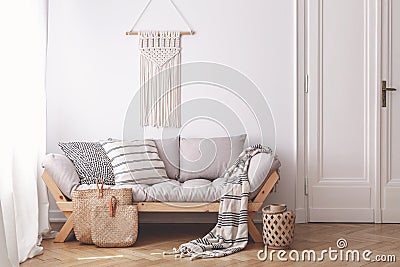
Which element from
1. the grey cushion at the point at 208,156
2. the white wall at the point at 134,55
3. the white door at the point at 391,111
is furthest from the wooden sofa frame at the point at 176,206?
the white door at the point at 391,111

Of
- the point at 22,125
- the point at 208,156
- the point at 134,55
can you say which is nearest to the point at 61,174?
the point at 22,125

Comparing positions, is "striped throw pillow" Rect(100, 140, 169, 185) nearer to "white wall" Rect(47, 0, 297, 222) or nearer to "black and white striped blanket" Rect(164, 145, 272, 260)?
"white wall" Rect(47, 0, 297, 222)

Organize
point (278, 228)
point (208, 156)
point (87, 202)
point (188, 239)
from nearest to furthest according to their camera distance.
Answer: point (278, 228) < point (87, 202) < point (188, 239) < point (208, 156)

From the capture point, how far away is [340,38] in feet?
17.3

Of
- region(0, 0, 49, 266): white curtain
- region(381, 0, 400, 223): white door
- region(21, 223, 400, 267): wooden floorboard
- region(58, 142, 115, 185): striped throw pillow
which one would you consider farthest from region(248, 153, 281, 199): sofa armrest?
region(0, 0, 49, 266): white curtain

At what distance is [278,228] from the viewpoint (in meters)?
4.25

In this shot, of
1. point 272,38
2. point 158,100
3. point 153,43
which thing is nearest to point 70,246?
point 158,100

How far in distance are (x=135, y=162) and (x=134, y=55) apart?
3.35 ft

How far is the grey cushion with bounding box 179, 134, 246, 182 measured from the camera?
16.4 feet

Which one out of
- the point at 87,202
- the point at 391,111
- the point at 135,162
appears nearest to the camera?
the point at 87,202

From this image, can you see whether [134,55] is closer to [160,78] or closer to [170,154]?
[160,78]

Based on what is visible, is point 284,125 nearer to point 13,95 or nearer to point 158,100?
point 158,100

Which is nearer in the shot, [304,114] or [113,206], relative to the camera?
[113,206]

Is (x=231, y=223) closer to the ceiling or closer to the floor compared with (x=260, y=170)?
closer to the floor
